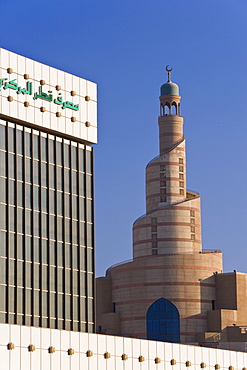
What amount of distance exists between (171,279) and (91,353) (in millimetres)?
71106

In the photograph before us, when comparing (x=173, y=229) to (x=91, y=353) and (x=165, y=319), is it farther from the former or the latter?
(x=91, y=353)

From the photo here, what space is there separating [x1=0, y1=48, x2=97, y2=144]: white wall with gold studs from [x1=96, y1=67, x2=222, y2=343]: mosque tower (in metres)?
63.9

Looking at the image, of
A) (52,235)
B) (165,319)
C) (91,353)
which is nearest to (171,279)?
(165,319)

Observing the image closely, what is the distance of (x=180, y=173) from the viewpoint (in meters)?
136

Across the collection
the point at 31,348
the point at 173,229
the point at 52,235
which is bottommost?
the point at 31,348

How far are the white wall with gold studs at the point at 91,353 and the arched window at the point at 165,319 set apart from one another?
6060 centimetres

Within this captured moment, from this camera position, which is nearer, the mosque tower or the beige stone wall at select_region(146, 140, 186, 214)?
the mosque tower

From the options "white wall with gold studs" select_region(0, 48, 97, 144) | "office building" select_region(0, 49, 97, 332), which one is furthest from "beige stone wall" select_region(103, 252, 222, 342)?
"white wall with gold studs" select_region(0, 48, 97, 144)

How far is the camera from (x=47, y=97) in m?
66.1

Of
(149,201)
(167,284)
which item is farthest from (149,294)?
(149,201)

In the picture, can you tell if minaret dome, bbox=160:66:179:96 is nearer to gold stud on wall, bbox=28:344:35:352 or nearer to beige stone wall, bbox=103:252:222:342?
beige stone wall, bbox=103:252:222:342

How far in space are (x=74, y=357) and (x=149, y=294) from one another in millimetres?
72648

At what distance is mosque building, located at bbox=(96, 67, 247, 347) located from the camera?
131 metres

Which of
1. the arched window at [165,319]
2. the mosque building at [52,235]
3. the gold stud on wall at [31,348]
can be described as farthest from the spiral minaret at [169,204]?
the gold stud on wall at [31,348]
